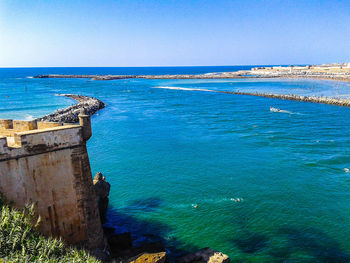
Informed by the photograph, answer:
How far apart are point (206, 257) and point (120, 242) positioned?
450 cm

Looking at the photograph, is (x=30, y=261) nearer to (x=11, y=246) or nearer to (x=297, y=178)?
(x=11, y=246)

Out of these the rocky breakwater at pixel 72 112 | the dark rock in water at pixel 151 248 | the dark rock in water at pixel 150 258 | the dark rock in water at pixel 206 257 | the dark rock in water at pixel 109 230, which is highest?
the rocky breakwater at pixel 72 112

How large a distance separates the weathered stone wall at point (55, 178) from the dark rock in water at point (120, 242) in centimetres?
119

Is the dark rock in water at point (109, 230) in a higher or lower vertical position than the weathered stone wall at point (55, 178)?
lower

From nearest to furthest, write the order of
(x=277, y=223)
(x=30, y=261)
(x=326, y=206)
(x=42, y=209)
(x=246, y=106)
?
(x=30, y=261)
(x=42, y=209)
(x=277, y=223)
(x=326, y=206)
(x=246, y=106)

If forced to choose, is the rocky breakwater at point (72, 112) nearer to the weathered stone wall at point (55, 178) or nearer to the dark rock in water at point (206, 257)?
the weathered stone wall at point (55, 178)

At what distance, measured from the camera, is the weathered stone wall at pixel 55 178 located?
34.9 feet

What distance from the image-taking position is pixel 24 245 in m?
9.08

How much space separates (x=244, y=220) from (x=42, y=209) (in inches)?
453

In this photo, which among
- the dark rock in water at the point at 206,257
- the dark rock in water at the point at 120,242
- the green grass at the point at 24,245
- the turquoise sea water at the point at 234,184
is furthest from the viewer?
the turquoise sea water at the point at 234,184

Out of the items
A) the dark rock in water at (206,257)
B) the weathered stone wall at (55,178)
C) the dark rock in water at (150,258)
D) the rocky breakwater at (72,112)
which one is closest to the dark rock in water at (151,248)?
the dark rock in water at (206,257)

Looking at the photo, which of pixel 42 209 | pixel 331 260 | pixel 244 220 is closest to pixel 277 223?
pixel 244 220

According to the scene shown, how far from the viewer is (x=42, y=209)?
11.3 m

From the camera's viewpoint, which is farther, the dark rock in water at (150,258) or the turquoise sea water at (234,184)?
the turquoise sea water at (234,184)
